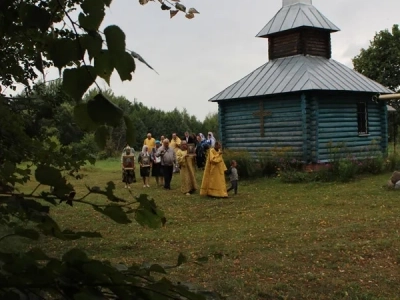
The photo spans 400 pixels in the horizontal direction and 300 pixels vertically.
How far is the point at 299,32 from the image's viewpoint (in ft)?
57.5

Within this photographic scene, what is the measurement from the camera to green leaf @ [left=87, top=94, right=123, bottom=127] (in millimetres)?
813

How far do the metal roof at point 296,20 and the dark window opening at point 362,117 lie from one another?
2.93 m

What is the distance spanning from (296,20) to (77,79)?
698 inches

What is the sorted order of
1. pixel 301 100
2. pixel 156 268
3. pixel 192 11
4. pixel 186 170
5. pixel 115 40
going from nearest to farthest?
pixel 115 40
pixel 156 268
pixel 192 11
pixel 186 170
pixel 301 100

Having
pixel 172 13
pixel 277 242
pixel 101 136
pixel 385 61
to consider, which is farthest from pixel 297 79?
pixel 385 61

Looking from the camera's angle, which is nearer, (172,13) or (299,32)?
(172,13)

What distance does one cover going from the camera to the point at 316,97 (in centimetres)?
1576

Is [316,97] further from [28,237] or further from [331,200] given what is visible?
[28,237]

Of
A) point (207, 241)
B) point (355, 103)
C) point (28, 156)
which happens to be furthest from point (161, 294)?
point (355, 103)

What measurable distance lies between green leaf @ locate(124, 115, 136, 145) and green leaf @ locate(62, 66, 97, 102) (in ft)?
0.28

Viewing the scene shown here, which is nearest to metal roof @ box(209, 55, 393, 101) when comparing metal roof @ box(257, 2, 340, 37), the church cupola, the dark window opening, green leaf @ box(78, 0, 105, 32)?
the church cupola

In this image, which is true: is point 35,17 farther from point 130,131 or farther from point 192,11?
point 192,11

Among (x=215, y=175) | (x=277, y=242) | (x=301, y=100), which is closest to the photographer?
(x=277, y=242)

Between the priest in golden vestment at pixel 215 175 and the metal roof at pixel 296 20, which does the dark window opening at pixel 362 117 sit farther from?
the priest in golden vestment at pixel 215 175
